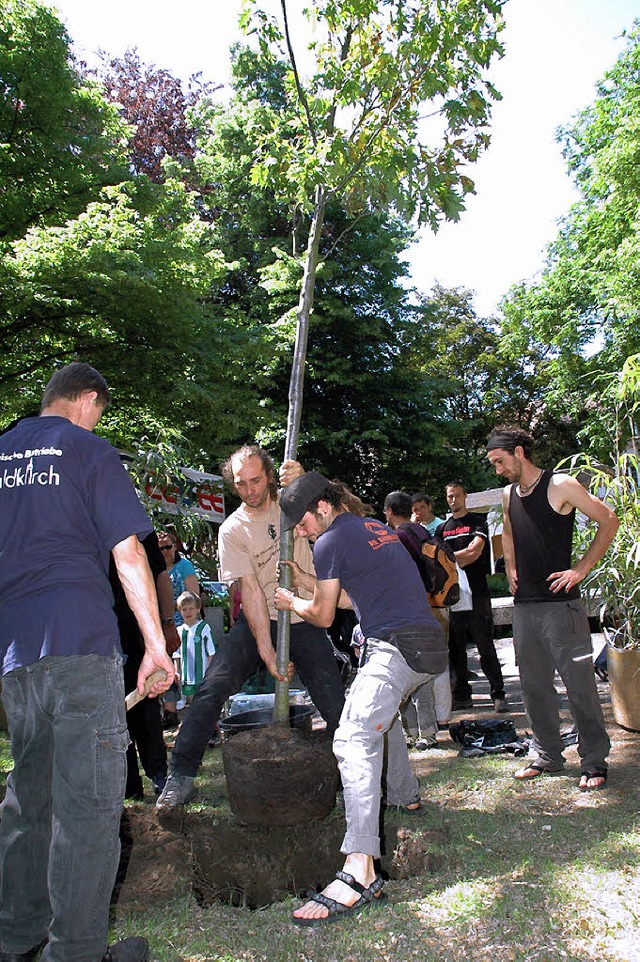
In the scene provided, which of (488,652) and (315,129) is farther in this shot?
(488,652)

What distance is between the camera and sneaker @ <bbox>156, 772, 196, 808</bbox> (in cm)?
421

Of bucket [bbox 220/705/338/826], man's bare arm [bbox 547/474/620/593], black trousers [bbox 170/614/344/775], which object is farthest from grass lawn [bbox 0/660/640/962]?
man's bare arm [bbox 547/474/620/593]

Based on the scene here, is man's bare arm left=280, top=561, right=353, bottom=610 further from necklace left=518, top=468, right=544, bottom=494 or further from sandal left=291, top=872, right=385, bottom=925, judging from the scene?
sandal left=291, top=872, right=385, bottom=925

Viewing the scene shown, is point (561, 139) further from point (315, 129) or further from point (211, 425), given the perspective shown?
point (315, 129)

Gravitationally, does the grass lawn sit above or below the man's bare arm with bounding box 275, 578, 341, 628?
below

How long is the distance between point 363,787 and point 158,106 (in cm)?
2319

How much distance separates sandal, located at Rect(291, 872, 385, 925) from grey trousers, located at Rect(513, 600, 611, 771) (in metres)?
1.85

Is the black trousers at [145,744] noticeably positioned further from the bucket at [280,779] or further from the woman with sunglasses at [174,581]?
the woman with sunglasses at [174,581]

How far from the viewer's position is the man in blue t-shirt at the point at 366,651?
306cm

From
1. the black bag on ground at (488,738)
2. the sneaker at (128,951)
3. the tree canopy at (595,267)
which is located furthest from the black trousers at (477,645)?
the tree canopy at (595,267)

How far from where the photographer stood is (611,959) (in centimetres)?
253

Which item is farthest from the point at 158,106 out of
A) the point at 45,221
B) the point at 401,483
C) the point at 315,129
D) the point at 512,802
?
the point at 512,802

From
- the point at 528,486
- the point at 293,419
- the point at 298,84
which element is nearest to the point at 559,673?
the point at 528,486

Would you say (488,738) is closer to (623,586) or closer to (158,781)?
(623,586)
